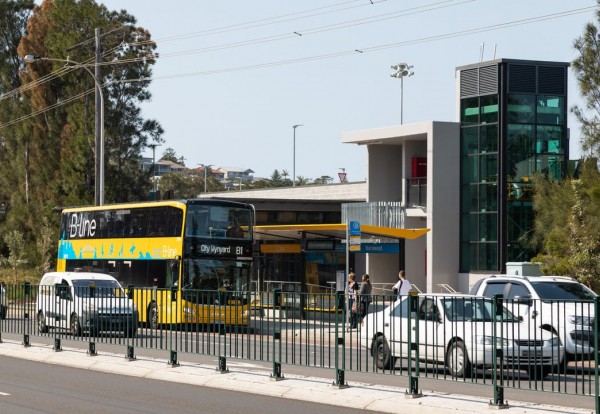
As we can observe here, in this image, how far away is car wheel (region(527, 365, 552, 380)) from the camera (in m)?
13.2

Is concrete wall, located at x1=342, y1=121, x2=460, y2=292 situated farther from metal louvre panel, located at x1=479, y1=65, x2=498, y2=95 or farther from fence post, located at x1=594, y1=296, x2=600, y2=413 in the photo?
fence post, located at x1=594, y1=296, x2=600, y2=413

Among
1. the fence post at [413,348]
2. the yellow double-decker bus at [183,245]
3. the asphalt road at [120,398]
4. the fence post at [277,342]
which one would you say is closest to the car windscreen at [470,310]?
the fence post at [413,348]

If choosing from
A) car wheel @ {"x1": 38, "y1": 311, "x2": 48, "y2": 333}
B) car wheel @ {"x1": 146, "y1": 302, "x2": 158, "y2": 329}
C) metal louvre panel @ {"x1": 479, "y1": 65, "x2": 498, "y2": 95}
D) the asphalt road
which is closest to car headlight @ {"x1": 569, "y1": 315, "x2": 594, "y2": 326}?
the asphalt road

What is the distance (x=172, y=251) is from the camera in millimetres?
33438

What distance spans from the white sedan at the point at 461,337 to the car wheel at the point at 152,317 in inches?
197

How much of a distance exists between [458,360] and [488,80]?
3095 cm

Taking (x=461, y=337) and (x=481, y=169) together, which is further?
(x=481, y=169)

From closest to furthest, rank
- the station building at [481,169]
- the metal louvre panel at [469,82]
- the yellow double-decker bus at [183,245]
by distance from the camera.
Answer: the yellow double-decker bus at [183,245], the station building at [481,169], the metal louvre panel at [469,82]

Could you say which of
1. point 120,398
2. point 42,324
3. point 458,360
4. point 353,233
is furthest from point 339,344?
point 353,233

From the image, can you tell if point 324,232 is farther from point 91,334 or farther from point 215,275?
point 91,334

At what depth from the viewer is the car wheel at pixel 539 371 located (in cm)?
1318

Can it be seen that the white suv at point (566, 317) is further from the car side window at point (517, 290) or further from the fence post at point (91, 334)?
the fence post at point (91, 334)

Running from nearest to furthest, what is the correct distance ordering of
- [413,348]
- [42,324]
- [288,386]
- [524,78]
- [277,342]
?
[413,348] < [288,386] < [277,342] < [42,324] < [524,78]

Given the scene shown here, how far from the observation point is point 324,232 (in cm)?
3916
